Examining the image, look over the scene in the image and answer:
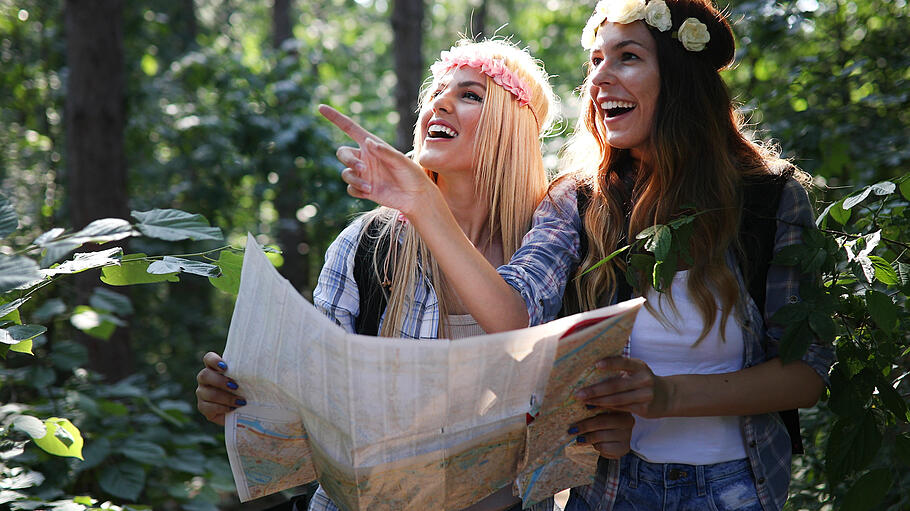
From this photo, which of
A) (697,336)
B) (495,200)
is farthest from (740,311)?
(495,200)

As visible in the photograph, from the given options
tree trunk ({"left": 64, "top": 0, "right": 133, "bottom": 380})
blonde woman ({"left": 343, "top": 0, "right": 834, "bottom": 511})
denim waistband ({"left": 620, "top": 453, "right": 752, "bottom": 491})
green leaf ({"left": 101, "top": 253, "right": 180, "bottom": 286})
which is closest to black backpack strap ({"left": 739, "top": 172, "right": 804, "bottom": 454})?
blonde woman ({"left": 343, "top": 0, "right": 834, "bottom": 511})

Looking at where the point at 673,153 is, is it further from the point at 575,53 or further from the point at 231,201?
the point at 575,53

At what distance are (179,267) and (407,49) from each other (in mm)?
5536

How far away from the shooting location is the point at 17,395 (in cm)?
340

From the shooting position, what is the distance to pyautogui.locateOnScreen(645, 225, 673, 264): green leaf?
1442 millimetres

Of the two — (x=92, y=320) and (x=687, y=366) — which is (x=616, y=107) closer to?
(x=687, y=366)

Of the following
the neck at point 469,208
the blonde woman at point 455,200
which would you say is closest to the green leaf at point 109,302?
the blonde woman at point 455,200

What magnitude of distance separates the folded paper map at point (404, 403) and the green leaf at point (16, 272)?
0.36 m

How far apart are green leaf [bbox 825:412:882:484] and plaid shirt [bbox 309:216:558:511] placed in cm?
92

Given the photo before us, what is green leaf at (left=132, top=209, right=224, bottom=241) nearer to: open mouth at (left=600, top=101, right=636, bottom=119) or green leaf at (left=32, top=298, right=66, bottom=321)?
open mouth at (left=600, top=101, right=636, bottom=119)

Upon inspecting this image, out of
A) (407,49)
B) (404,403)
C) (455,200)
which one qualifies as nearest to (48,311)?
(455,200)

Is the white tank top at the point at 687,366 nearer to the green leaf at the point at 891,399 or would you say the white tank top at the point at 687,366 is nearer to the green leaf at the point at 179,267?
the green leaf at the point at 891,399

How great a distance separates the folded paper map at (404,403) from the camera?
4.13 feet

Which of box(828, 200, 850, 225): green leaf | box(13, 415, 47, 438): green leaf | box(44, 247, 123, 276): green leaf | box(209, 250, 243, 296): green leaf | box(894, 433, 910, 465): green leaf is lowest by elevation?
box(13, 415, 47, 438): green leaf
